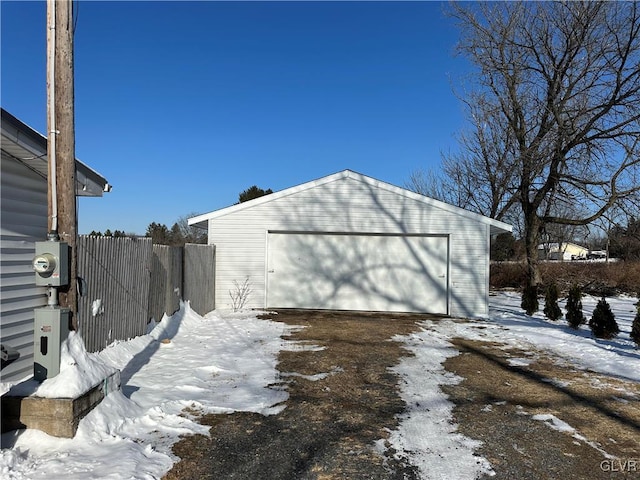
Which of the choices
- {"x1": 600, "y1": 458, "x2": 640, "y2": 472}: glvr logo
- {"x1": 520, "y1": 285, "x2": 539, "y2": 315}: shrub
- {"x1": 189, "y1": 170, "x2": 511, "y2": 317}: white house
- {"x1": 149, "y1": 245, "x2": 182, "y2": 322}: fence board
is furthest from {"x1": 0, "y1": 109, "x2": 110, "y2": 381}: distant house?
{"x1": 520, "y1": 285, "x2": 539, "y2": 315}: shrub

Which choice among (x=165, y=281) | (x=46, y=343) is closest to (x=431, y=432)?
(x=46, y=343)

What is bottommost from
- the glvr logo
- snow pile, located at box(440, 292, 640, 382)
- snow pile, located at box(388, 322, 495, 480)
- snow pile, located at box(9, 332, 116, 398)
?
snow pile, located at box(440, 292, 640, 382)

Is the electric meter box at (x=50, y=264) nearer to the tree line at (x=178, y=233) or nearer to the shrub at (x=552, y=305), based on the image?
the shrub at (x=552, y=305)

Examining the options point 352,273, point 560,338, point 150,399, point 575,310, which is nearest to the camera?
point 150,399

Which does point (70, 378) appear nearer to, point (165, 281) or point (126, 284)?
point (126, 284)

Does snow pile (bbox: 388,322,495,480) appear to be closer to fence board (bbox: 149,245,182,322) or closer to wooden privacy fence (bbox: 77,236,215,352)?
wooden privacy fence (bbox: 77,236,215,352)

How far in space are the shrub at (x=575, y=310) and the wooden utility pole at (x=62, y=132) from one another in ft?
32.9

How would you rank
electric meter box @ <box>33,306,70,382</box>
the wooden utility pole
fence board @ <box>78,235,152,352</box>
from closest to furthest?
electric meter box @ <box>33,306,70,382</box> → the wooden utility pole → fence board @ <box>78,235,152,352</box>

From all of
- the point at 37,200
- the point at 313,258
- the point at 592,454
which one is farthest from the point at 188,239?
the point at 592,454

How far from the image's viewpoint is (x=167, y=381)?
5203mm

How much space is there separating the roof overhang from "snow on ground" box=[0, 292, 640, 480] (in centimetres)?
173

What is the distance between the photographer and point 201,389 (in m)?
5.01

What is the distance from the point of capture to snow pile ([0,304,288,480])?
3086mm

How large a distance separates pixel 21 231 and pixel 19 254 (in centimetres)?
24
